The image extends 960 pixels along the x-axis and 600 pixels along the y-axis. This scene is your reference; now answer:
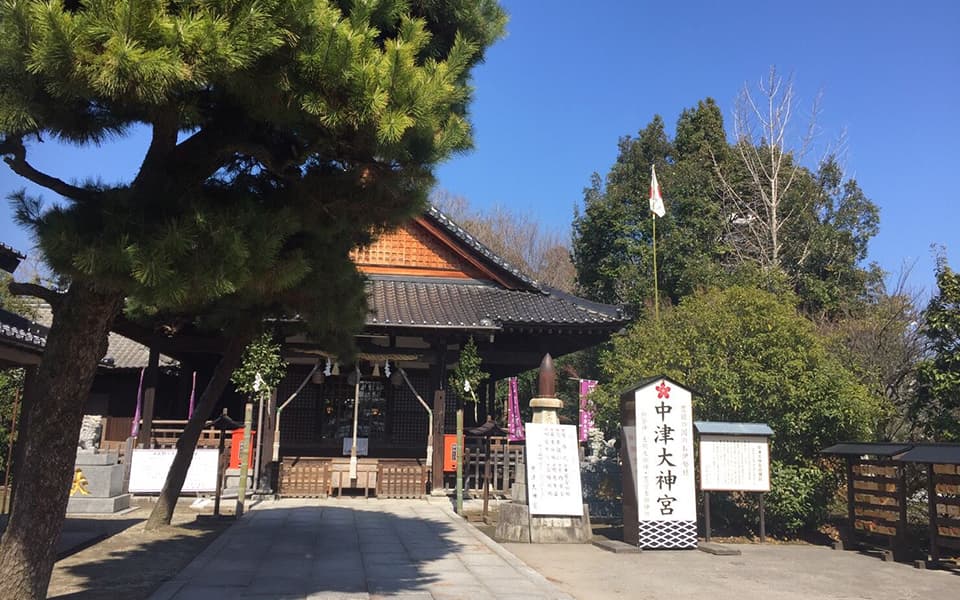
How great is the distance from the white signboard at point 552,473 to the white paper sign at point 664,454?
3.31ft

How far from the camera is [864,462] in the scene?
35.3 ft

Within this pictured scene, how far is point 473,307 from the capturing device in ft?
50.2

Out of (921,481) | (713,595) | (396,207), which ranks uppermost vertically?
(396,207)

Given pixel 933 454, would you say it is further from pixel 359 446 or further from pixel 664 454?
pixel 359 446

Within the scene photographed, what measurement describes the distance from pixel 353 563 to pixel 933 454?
777 cm

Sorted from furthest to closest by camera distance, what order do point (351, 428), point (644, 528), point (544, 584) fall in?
point (351, 428) < point (644, 528) < point (544, 584)

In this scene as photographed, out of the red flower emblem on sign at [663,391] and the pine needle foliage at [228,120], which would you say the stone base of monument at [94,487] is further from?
the red flower emblem on sign at [663,391]

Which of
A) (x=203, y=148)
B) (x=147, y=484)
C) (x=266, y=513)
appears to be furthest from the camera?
(x=147, y=484)

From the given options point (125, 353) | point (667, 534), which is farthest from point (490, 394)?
point (125, 353)

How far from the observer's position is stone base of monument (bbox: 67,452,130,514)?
38.5ft

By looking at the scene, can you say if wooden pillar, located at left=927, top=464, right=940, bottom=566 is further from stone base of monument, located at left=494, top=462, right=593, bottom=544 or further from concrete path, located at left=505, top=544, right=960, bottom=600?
stone base of monument, located at left=494, top=462, right=593, bottom=544

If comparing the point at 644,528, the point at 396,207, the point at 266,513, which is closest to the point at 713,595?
the point at 644,528

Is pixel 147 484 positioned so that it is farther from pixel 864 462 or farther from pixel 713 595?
pixel 864 462

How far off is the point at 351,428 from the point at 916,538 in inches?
463
